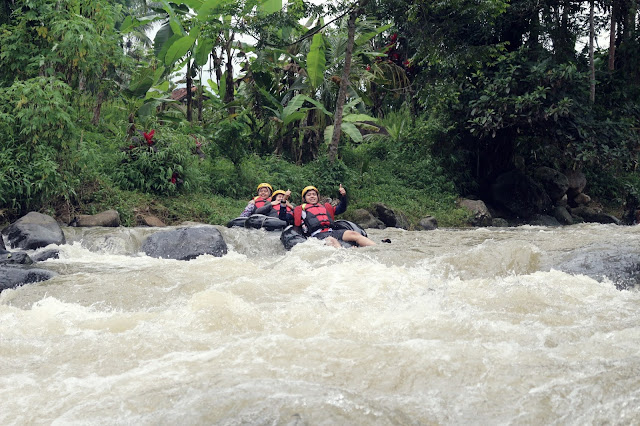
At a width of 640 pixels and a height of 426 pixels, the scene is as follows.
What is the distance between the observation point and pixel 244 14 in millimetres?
13508

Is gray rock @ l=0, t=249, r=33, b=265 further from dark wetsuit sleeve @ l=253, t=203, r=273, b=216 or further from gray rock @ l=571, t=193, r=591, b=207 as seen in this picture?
gray rock @ l=571, t=193, r=591, b=207

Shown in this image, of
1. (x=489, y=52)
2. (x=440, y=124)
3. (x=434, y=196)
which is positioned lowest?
(x=434, y=196)

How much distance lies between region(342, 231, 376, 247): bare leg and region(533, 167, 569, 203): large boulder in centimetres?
960

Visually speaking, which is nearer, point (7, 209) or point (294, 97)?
point (7, 209)

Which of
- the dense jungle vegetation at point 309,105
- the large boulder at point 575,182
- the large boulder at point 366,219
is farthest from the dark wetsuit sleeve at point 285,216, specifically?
the large boulder at point 575,182

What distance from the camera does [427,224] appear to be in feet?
45.1

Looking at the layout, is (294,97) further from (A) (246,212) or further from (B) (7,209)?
(B) (7,209)

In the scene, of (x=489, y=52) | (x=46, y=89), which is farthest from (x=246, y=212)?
(x=489, y=52)

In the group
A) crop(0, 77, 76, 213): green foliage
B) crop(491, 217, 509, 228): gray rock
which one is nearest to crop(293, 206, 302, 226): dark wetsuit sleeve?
crop(0, 77, 76, 213): green foliage

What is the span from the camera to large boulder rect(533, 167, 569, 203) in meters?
16.2

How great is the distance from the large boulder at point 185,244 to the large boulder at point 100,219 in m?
1.88

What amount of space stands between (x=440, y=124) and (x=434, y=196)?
1.97 metres

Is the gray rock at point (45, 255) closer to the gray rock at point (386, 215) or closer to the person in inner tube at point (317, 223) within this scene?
the person in inner tube at point (317, 223)

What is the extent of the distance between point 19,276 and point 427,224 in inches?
375
